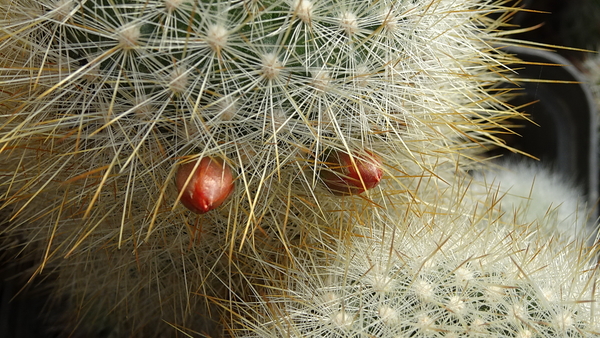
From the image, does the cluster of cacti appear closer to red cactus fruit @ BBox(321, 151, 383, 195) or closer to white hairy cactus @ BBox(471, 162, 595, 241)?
red cactus fruit @ BBox(321, 151, 383, 195)

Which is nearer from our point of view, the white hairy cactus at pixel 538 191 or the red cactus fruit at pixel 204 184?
the red cactus fruit at pixel 204 184

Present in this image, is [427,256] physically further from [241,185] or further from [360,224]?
[241,185]

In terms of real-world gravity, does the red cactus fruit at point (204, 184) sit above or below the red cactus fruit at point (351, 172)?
below

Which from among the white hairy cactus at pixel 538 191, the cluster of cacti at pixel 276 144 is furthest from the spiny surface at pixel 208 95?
the white hairy cactus at pixel 538 191

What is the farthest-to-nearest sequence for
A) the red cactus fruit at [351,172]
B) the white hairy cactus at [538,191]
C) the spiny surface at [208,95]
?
the white hairy cactus at [538,191]
the red cactus fruit at [351,172]
the spiny surface at [208,95]

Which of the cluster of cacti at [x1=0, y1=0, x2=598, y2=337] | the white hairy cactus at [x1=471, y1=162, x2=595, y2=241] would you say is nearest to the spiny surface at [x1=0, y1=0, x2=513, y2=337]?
the cluster of cacti at [x1=0, y1=0, x2=598, y2=337]

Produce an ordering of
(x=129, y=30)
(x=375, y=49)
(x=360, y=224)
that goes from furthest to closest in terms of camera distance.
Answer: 1. (x=360, y=224)
2. (x=375, y=49)
3. (x=129, y=30)

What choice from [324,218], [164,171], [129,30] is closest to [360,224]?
[324,218]

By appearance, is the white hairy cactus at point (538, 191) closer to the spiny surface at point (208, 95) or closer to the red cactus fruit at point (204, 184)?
the spiny surface at point (208, 95)
